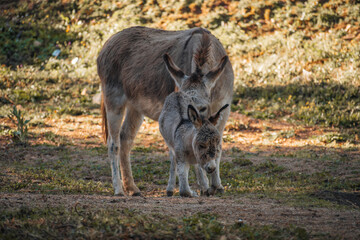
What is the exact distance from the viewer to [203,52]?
20.9ft

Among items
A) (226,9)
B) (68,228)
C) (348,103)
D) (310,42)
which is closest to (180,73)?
(68,228)

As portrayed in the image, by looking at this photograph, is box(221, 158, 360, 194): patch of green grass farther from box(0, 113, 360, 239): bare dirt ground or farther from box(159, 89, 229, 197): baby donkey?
box(159, 89, 229, 197): baby donkey

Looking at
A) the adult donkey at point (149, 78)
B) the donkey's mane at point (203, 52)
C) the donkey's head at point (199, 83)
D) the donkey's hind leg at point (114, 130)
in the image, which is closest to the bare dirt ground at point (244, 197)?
the donkey's hind leg at point (114, 130)

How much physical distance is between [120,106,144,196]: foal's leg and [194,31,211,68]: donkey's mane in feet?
6.62

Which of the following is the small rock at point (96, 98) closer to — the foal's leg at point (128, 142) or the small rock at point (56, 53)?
the small rock at point (56, 53)

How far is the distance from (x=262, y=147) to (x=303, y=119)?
2.46 metres

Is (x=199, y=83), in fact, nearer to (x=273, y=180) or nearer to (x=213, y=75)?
(x=213, y=75)

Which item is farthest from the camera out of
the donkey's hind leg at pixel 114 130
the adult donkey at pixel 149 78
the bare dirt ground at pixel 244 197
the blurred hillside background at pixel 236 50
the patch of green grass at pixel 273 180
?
the blurred hillside background at pixel 236 50

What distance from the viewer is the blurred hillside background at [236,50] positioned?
12.8 m

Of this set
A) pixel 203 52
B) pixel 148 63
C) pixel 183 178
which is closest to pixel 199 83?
pixel 203 52

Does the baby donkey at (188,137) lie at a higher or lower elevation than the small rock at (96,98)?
higher

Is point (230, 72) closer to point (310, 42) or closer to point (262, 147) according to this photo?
point (262, 147)

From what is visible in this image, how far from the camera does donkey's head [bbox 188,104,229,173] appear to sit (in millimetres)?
5047

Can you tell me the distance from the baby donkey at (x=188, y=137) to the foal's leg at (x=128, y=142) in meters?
1.29
